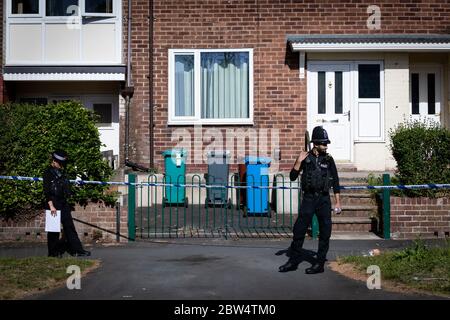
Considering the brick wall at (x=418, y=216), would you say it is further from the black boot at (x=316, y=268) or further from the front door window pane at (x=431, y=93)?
the front door window pane at (x=431, y=93)

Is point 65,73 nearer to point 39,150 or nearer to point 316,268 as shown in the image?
point 39,150

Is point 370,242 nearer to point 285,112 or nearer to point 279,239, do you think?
point 279,239

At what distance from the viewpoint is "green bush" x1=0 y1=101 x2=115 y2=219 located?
32.7 feet

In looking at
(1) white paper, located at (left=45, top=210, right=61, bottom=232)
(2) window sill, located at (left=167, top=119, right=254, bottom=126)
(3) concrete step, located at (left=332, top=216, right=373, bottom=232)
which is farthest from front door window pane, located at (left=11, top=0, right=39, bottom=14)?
(3) concrete step, located at (left=332, top=216, right=373, bottom=232)

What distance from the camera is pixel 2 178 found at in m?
9.83

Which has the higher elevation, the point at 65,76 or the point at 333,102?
the point at 65,76

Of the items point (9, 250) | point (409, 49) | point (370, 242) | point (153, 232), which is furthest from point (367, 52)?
point (9, 250)

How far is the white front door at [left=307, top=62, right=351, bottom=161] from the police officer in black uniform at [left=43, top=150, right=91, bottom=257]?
7.21 metres

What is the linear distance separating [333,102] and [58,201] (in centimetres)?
791

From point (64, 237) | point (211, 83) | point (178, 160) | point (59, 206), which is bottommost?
point (64, 237)

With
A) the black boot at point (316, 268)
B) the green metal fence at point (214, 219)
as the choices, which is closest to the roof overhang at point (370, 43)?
the green metal fence at point (214, 219)

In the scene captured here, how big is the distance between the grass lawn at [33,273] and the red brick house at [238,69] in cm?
642

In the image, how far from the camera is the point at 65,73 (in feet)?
47.5

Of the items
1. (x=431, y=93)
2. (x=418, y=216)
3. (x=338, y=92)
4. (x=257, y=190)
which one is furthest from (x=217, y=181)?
(x=431, y=93)
